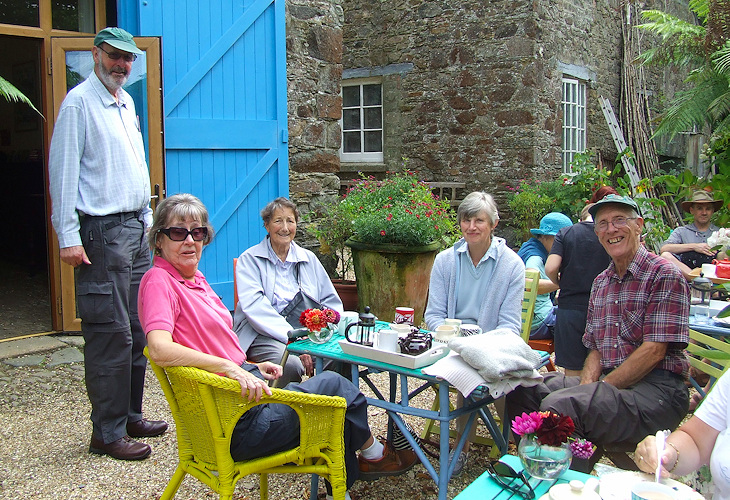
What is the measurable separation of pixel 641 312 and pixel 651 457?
108 cm

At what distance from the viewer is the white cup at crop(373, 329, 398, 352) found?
2742 mm

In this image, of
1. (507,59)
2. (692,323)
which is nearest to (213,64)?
(692,323)

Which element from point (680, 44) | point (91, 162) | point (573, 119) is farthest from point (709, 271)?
point (573, 119)

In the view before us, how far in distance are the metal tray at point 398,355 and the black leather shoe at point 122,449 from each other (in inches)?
48.9

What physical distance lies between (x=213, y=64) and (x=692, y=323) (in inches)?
156

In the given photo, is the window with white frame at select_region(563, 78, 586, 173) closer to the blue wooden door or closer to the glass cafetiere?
the blue wooden door

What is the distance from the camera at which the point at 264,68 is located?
5.71 metres

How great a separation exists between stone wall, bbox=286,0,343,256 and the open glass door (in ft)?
5.50

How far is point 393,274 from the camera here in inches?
227

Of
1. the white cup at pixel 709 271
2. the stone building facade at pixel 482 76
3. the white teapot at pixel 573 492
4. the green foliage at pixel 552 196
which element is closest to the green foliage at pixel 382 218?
the white cup at pixel 709 271

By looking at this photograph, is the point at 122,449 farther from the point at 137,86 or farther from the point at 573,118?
the point at 573,118

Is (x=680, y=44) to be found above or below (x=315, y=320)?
above

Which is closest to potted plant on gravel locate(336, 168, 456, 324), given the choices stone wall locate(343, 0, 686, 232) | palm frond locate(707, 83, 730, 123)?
palm frond locate(707, 83, 730, 123)

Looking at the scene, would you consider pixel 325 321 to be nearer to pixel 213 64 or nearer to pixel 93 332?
pixel 93 332
